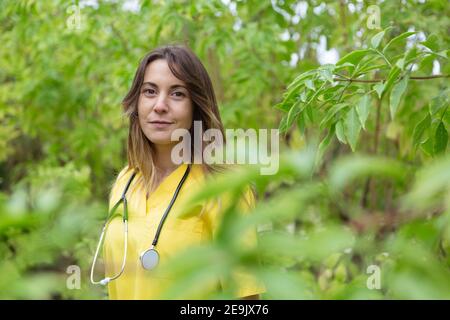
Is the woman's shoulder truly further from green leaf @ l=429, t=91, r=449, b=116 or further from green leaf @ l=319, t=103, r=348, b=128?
green leaf @ l=429, t=91, r=449, b=116

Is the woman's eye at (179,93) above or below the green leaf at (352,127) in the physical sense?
above

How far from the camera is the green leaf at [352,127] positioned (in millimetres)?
1138

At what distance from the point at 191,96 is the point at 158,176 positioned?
217 millimetres

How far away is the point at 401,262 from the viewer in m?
0.51

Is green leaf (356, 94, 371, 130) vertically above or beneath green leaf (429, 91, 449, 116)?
beneath

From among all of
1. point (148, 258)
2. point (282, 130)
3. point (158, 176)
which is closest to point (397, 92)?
point (282, 130)

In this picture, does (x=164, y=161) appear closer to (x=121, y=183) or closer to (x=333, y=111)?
(x=121, y=183)

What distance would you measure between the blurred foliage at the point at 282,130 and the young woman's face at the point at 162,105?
0.23m

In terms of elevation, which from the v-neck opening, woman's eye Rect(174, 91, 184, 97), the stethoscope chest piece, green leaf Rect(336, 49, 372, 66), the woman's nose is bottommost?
the stethoscope chest piece

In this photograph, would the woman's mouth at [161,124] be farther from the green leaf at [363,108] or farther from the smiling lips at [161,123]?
the green leaf at [363,108]

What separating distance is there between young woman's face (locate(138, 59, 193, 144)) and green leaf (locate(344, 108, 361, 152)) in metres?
0.54

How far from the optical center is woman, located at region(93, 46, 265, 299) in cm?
140

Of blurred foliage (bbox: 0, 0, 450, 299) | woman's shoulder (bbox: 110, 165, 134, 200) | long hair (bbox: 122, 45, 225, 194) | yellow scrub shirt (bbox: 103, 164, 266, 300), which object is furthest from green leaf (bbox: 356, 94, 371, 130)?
woman's shoulder (bbox: 110, 165, 134, 200)

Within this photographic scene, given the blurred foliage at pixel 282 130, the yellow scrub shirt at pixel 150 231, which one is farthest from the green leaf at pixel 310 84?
the yellow scrub shirt at pixel 150 231
